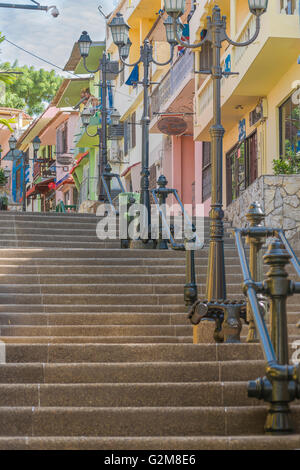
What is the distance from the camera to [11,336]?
10227 millimetres

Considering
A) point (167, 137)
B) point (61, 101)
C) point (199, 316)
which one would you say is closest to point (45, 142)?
point (61, 101)

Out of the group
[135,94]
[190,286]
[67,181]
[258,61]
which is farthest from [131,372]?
[67,181]

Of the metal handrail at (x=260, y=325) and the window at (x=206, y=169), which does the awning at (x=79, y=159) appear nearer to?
the window at (x=206, y=169)

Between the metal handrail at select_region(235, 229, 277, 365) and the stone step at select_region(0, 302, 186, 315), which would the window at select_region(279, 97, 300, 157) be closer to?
the stone step at select_region(0, 302, 186, 315)

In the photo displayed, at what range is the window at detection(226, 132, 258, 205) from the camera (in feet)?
72.2

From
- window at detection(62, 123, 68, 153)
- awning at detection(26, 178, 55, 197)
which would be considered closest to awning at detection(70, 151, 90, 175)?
window at detection(62, 123, 68, 153)

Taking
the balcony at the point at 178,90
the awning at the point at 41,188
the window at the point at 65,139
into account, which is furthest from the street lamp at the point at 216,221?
the awning at the point at 41,188

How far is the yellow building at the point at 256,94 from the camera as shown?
1720cm

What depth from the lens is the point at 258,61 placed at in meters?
18.2

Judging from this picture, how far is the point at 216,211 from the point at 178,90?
54.1 feet

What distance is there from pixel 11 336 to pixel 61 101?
39650 mm

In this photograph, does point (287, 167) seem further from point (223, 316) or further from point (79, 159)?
point (79, 159)
